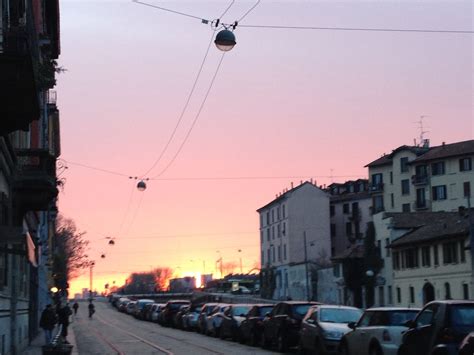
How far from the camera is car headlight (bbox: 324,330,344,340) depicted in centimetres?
2469

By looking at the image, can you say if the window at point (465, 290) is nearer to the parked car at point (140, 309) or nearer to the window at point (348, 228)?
the parked car at point (140, 309)

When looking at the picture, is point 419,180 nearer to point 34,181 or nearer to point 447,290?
point 447,290

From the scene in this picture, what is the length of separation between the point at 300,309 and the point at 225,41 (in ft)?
37.8

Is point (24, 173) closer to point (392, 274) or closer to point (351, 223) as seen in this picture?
point (392, 274)

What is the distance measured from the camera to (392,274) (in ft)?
257

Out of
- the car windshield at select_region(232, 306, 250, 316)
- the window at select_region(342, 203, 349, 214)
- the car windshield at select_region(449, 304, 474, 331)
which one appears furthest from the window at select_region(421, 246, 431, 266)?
the car windshield at select_region(449, 304, 474, 331)

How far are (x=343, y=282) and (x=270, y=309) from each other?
51.5 m

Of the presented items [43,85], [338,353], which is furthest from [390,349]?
[43,85]

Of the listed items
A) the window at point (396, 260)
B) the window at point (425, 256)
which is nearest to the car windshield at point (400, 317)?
the window at point (425, 256)

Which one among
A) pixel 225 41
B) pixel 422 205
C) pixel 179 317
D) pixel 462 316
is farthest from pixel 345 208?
pixel 462 316

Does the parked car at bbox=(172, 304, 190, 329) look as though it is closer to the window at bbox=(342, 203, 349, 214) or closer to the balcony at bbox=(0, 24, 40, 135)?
the balcony at bbox=(0, 24, 40, 135)

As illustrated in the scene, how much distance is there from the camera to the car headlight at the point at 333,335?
24.7 m

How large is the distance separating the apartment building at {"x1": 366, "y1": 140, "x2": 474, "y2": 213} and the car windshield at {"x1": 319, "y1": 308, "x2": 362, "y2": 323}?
218ft

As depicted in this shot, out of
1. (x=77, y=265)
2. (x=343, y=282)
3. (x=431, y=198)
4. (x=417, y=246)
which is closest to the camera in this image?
(x=417, y=246)
